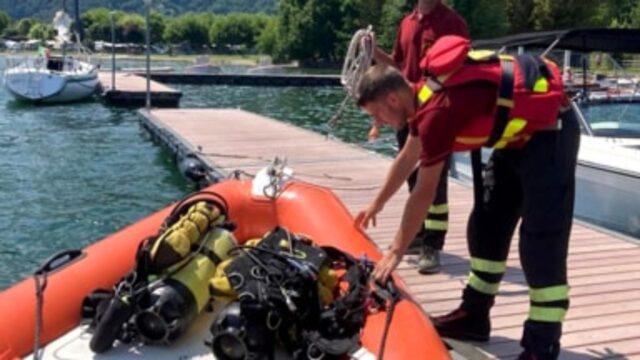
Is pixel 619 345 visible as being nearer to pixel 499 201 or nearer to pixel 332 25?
pixel 499 201

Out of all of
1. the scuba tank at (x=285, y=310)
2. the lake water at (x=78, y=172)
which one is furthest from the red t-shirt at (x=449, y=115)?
the lake water at (x=78, y=172)

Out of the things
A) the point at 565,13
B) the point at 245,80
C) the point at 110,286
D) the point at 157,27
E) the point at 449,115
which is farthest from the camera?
the point at 157,27

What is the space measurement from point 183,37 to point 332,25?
43.5 metres

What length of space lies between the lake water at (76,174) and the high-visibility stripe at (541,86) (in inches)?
206

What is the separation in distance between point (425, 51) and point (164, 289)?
1994 millimetres

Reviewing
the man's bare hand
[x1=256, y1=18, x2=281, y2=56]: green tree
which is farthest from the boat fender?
[x1=256, y1=18, x2=281, y2=56]: green tree

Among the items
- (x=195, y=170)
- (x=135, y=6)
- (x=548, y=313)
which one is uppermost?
(x=135, y=6)

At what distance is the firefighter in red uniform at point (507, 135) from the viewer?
2.72 meters

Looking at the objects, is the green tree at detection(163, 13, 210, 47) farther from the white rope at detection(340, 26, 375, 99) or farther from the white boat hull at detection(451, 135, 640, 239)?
the white rope at detection(340, 26, 375, 99)

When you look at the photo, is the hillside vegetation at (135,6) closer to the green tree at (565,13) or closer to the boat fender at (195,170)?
the green tree at (565,13)

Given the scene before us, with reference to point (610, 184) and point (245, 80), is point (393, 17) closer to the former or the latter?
point (245, 80)

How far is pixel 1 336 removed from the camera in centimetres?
291

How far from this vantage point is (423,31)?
4.25 m

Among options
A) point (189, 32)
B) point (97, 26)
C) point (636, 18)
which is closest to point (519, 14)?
point (636, 18)
